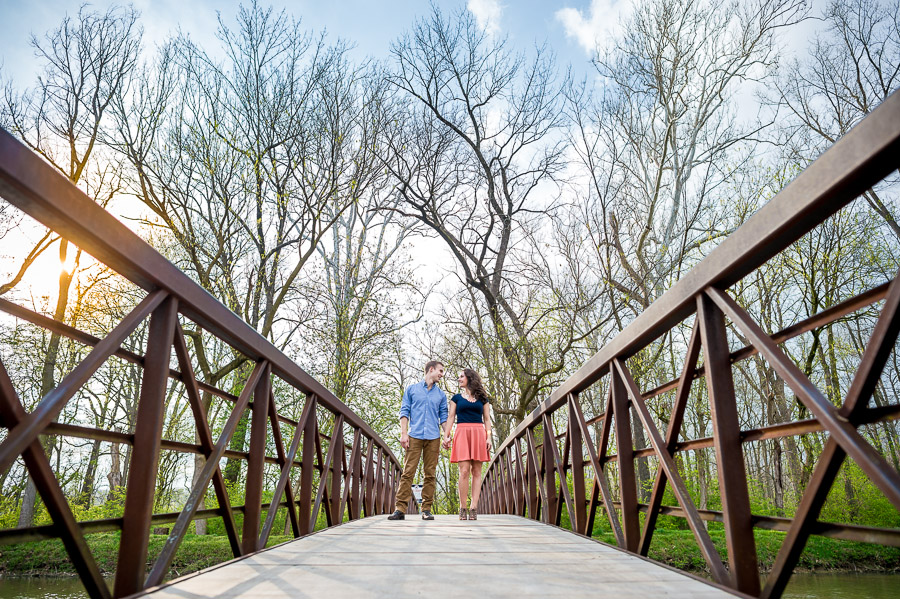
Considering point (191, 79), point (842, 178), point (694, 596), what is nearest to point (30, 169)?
point (842, 178)

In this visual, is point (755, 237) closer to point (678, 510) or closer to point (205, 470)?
point (678, 510)

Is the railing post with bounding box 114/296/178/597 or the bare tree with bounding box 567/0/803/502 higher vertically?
the bare tree with bounding box 567/0/803/502

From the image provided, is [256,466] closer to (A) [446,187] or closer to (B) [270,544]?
(B) [270,544]

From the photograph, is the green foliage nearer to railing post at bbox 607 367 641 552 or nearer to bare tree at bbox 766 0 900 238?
bare tree at bbox 766 0 900 238

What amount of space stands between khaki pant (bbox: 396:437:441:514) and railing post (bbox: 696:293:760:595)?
147 inches

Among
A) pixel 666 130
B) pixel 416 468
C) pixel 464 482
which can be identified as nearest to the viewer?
pixel 416 468

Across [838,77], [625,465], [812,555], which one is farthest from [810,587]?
[838,77]

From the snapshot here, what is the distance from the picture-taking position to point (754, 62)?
37.9 feet

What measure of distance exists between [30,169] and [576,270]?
390 inches

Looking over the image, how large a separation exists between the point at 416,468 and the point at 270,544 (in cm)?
409

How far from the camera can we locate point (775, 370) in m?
1.96

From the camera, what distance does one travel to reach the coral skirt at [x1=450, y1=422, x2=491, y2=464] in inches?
226

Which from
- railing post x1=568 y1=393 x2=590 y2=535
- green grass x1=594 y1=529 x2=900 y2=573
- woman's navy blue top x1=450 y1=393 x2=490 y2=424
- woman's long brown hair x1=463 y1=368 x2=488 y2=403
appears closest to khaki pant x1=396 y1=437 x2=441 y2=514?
woman's navy blue top x1=450 y1=393 x2=490 y2=424

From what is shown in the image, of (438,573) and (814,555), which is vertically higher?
(438,573)
